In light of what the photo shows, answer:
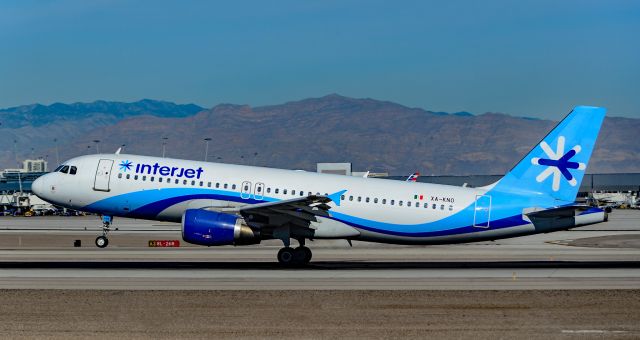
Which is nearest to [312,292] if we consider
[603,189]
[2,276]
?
[2,276]

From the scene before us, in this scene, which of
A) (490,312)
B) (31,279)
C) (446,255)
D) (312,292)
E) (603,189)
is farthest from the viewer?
(603,189)

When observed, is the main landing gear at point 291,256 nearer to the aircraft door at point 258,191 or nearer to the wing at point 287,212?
the wing at point 287,212

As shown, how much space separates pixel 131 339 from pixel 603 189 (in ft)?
593

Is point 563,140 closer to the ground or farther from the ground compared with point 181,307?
farther from the ground

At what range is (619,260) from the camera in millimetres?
44344

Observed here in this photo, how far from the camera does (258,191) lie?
4075 centimetres

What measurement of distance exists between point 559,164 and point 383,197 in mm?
7675

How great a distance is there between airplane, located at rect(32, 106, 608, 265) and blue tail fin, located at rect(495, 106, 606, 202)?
1.7 inches

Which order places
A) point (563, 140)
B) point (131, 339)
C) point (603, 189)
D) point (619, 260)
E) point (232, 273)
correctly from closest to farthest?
1. point (131, 339)
2. point (232, 273)
3. point (563, 140)
4. point (619, 260)
5. point (603, 189)

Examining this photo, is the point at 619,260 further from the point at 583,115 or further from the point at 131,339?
the point at 131,339

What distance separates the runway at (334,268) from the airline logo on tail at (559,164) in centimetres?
372

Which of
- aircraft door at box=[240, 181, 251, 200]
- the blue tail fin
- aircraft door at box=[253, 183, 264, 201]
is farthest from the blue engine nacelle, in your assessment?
the blue tail fin

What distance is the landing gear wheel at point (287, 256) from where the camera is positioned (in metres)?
39.7

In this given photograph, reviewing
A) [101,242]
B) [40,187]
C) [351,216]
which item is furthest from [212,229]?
[101,242]
